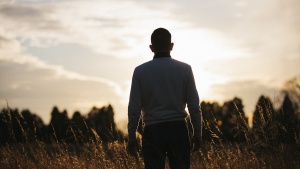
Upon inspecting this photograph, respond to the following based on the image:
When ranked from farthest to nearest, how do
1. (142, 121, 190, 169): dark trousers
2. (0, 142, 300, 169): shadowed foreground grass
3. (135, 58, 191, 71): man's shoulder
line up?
1. (0, 142, 300, 169): shadowed foreground grass
2. (135, 58, 191, 71): man's shoulder
3. (142, 121, 190, 169): dark trousers

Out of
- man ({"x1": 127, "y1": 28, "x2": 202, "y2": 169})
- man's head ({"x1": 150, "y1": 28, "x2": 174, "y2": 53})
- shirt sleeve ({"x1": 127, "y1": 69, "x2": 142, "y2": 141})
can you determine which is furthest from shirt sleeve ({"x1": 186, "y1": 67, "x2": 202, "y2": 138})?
shirt sleeve ({"x1": 127, "y1": 69, "x2": 142, "y2": 141})

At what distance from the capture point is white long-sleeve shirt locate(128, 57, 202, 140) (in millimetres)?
4730

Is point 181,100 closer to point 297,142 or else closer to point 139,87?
point 139,87

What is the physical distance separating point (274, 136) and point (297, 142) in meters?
0.48

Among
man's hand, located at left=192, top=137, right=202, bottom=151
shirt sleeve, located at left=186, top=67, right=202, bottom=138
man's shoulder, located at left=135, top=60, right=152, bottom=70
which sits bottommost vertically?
man's hand, located at left=192, top=137, right=202, bottom=151

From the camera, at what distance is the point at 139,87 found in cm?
483

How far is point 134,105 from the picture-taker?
4793 mm

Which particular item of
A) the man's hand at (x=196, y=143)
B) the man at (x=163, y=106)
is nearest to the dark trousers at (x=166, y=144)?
the man at (x=163, y=106)

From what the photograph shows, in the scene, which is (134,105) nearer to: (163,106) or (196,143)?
(163,106)

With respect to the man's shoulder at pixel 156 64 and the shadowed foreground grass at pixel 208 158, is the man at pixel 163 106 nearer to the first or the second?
the man's shoulder at pixel 156 64

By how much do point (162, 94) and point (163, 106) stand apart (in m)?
0.13

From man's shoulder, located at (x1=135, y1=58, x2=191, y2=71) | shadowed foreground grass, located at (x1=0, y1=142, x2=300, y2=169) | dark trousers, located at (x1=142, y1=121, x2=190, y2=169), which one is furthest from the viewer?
shadowed foreground grass, located at (x1=0, y1=142, x2=300, y2=169)

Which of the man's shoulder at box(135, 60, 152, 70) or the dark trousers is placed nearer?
the dark trousers

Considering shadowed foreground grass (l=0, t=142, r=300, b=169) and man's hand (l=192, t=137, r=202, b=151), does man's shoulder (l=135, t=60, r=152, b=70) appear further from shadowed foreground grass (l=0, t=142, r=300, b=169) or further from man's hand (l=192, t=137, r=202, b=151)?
shadowed foreground grass (l=0, t=142, r=300, b=169)
